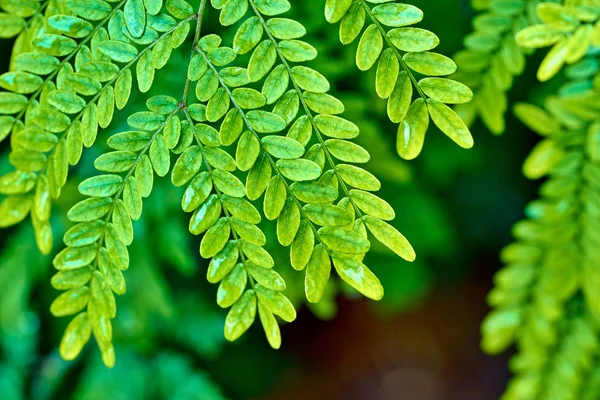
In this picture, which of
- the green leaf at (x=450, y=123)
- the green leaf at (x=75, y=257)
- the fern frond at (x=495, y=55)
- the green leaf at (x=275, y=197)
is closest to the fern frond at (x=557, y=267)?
the fern frond at (x=495, y=55)

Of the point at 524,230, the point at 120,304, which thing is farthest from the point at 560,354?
the point at 120,304

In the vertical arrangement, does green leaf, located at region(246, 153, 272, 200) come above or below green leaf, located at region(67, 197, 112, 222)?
above

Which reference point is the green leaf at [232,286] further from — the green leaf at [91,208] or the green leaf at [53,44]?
the green leaf at [53,44]

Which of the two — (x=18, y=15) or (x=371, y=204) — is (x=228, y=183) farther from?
(x=18, y=15)

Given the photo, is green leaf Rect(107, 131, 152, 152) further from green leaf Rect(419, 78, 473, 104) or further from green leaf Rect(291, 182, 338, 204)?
green leaf Rect(419, 78, 473, 104)

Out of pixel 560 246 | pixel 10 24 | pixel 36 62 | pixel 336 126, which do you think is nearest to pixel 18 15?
pixel 10 24

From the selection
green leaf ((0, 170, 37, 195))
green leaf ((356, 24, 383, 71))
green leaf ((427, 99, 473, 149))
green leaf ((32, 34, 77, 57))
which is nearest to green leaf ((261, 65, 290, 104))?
green leaf ((356, 24, 383, 71))

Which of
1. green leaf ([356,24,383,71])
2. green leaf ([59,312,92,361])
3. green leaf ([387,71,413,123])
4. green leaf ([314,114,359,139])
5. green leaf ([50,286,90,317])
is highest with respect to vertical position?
green leaf ([356,24,383,71])
